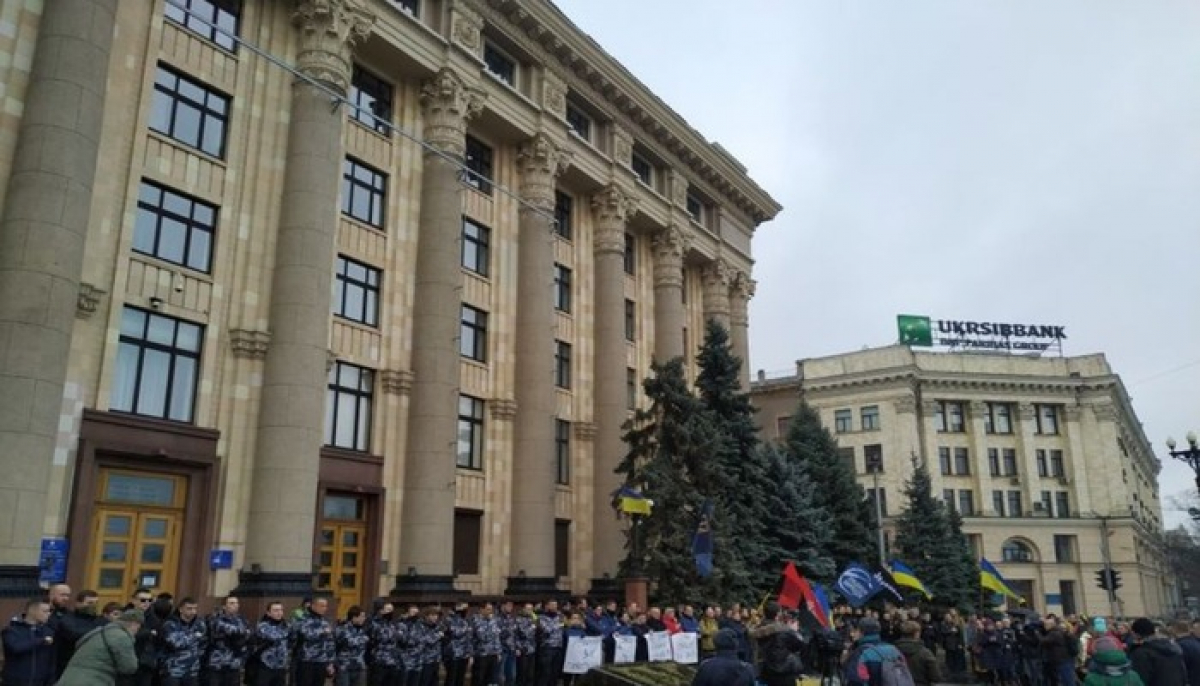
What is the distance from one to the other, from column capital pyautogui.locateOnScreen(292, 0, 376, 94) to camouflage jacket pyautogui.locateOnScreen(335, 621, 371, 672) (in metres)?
13.9

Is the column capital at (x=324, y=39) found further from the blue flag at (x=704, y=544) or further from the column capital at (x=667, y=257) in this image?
the column capital at (x=667, y=257)

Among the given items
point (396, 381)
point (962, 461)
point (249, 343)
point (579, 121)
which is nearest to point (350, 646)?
point (249, 343)

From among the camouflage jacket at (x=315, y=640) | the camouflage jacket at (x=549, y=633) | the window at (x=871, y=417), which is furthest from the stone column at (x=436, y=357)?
the window at (x=871, y=417)

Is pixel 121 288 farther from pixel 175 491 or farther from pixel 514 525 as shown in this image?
pixel 514 525

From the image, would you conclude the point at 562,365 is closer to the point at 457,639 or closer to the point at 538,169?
the point at 538,169

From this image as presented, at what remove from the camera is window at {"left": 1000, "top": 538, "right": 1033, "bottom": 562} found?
209 feet

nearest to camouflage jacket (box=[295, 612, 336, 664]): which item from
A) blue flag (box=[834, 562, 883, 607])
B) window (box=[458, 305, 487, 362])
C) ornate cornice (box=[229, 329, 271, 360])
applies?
ornate cornice (box=[229, 329, 271, 360])

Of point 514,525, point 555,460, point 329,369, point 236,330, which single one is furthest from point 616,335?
point 236,330

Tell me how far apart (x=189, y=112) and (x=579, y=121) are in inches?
646

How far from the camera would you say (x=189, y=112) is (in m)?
19.8

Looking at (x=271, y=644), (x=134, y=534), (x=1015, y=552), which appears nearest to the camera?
(x=271, y=644)

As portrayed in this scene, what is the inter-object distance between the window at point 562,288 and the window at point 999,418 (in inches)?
1861

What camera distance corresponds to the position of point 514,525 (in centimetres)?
2642

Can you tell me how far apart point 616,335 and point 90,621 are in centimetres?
2252
